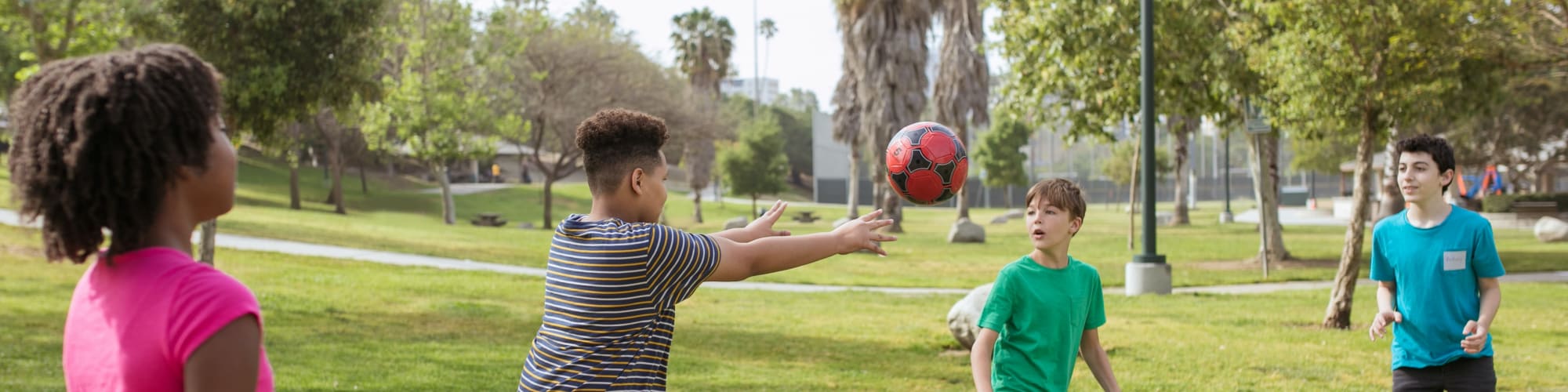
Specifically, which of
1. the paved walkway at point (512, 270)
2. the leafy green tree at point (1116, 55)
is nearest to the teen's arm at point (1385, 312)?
the paved walkway at point (512, 270)

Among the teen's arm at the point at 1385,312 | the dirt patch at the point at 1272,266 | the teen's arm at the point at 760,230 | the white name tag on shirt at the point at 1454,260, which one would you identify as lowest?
Answer: the dirt patch at the point at 1272,266

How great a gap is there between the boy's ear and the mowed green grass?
633 inches

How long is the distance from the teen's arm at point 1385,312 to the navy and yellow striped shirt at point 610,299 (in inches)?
128

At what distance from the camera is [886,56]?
37.8 m

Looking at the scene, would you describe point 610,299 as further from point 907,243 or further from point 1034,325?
point 907,243

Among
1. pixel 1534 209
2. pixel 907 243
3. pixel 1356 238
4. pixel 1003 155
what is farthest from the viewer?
pixel 1003 155

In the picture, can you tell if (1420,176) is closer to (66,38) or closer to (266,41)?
(266,41)

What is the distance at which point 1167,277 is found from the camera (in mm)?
15844

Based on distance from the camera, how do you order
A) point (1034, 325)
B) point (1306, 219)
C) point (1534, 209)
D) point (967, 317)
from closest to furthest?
point (1034, 325) → point (967, 317) → point (1534, 209) → point (1306, 219)

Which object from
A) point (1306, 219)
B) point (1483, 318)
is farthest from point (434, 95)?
point (1306, 219)

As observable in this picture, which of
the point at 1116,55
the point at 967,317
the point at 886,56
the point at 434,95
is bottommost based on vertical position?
the point at 967,317

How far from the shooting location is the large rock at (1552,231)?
1101 inches

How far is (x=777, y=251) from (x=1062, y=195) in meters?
1.55

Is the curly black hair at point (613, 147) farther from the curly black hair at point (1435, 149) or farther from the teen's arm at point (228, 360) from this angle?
the curly black hair at point (1435, 149)
